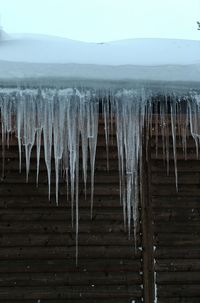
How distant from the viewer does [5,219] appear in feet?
20.4

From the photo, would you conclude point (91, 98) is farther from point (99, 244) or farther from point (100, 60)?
point (99, 244)

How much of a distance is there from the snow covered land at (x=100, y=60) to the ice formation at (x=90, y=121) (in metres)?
0.16

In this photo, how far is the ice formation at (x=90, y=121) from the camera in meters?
5.53

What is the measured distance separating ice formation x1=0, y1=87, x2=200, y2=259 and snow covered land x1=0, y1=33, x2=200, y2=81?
16 cm

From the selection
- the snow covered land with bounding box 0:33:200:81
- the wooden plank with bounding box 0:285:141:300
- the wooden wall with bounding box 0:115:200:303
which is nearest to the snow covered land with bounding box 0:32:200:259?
the snow covered land with bounding box 0:33:200:81

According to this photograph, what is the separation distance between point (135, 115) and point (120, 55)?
60 cm

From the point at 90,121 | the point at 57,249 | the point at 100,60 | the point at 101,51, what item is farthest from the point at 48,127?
the point at 57,249

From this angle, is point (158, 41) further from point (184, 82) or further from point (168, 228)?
point (168, 228)

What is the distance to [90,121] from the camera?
5.73 meters

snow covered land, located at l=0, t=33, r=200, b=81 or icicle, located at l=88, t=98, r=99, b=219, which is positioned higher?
snow covered land, located at l=0, t=33, r=200, b=81

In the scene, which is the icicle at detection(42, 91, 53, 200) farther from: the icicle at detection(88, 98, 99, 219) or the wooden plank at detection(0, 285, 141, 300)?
the wooden plank at detection(0, 285, 141, 300)

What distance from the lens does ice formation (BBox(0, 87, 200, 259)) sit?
5527 mm

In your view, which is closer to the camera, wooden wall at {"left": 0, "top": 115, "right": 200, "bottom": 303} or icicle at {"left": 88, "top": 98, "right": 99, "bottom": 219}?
icicle at {"left": 88, "top": 98, "right": 99, "bottom": 219}

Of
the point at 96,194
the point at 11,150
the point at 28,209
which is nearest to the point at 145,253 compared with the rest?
the point at 96,194
